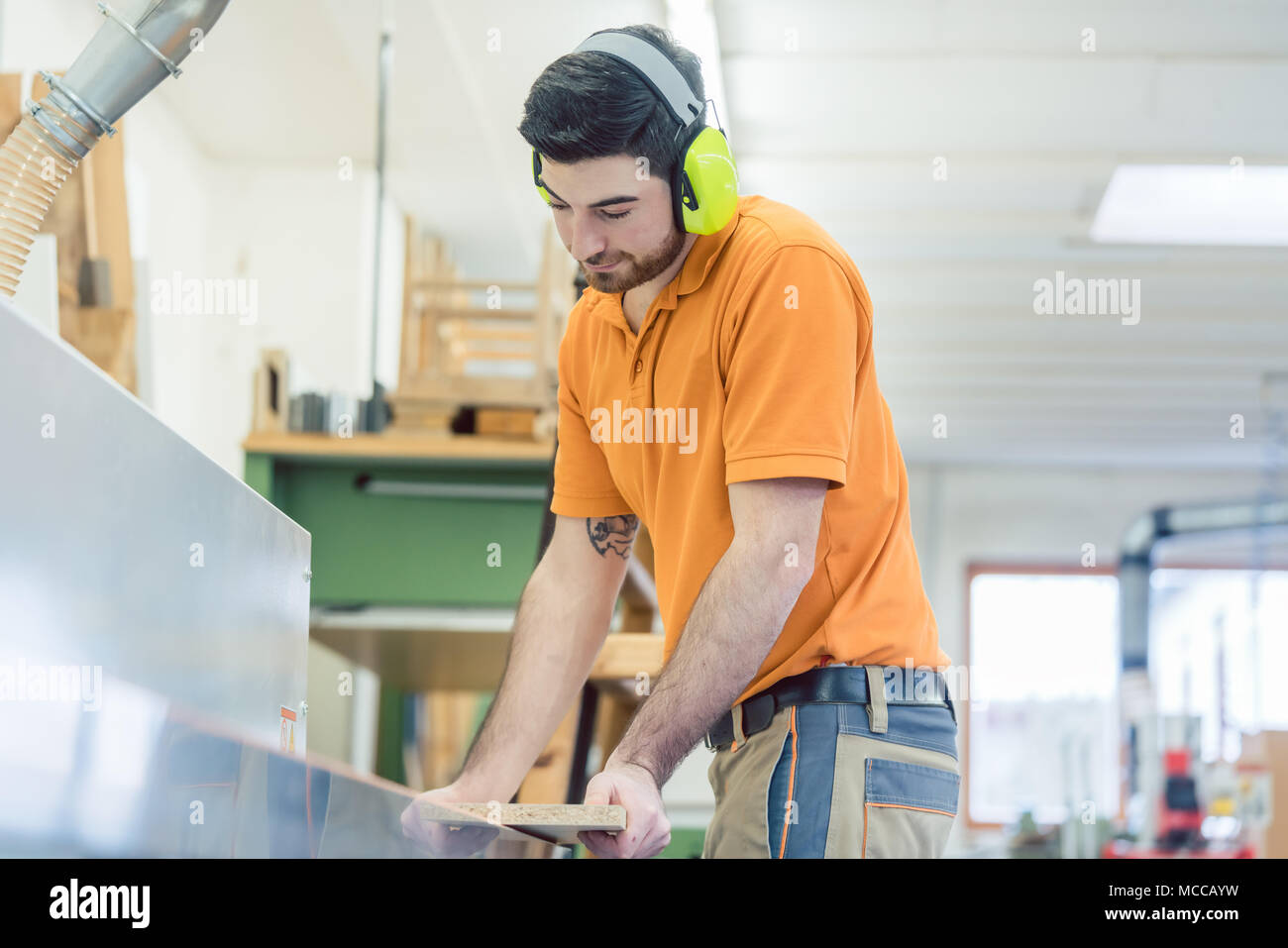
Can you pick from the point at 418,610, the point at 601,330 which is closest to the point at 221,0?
the point at 601,330

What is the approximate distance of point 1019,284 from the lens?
21.0 ft

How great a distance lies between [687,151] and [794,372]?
0.27 meters

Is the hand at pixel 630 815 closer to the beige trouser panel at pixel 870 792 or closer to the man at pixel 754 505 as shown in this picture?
the man at pixel 754 505

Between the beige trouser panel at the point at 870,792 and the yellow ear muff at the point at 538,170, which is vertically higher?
the yellow ear muff at the point at 538,170

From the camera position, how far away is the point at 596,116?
1.32 metres

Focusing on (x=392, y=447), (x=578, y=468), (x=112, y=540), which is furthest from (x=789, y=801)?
(x=392, y=447)

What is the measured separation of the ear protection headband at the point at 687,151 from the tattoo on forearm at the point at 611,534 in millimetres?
452

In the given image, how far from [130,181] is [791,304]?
4261 millimetres

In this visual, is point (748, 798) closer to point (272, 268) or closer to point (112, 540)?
point (112, 540)

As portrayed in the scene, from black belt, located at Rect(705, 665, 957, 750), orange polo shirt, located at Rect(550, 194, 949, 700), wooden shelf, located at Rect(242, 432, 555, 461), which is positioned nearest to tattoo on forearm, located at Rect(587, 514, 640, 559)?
orange polo shirt, located at Rect(550, 194, 949, 700)

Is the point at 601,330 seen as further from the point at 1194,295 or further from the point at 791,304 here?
the point at 1194,295

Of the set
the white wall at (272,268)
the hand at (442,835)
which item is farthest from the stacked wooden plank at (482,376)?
the white wall at (272,268)

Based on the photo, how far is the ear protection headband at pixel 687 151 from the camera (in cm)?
134

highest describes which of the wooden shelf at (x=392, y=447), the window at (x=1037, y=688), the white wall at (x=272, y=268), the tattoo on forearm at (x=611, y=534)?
the white wall at (x=272, y=268)
